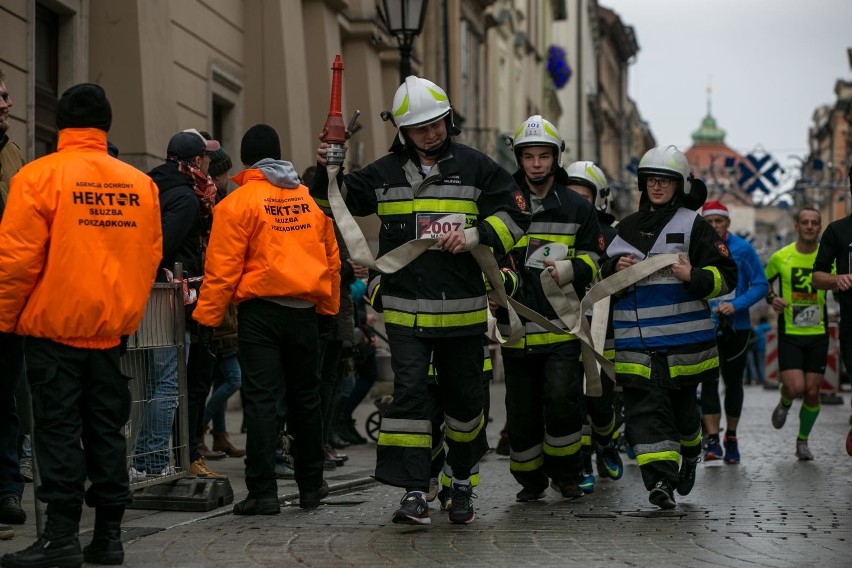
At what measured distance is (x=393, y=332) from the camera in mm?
7672

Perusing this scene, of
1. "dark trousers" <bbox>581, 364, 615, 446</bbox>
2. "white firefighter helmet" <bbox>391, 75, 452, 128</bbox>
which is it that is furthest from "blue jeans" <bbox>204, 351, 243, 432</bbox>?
"white firefighter helmet" <bbox>391, 75, 452, 128</bbox>

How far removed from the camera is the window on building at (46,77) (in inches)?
495

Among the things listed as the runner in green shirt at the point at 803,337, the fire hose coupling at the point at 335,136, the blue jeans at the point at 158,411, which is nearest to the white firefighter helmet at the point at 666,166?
the fire hose coupling at the point at 335,136

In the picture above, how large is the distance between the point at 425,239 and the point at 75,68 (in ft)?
21.3

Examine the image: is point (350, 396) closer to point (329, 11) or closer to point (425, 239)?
point (425, 239)

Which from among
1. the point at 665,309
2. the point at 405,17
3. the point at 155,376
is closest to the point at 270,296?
the point at 155,376

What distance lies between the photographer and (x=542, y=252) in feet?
29.4

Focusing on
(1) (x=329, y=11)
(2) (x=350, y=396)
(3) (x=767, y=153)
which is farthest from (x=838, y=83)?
(2) (x=350, y=396)

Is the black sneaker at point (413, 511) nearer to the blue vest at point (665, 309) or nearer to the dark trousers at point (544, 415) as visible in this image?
the dark trousers at point (544, 415)

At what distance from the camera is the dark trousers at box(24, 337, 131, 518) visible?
6273mm

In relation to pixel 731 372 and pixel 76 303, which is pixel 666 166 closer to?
pixel 76 303

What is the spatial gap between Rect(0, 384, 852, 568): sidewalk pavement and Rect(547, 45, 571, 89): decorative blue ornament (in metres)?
37.8

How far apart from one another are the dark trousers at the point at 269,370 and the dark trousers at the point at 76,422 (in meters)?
1.45

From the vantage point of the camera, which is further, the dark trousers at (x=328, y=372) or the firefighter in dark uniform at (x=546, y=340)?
the dark trousers at (x=328, y=372)
